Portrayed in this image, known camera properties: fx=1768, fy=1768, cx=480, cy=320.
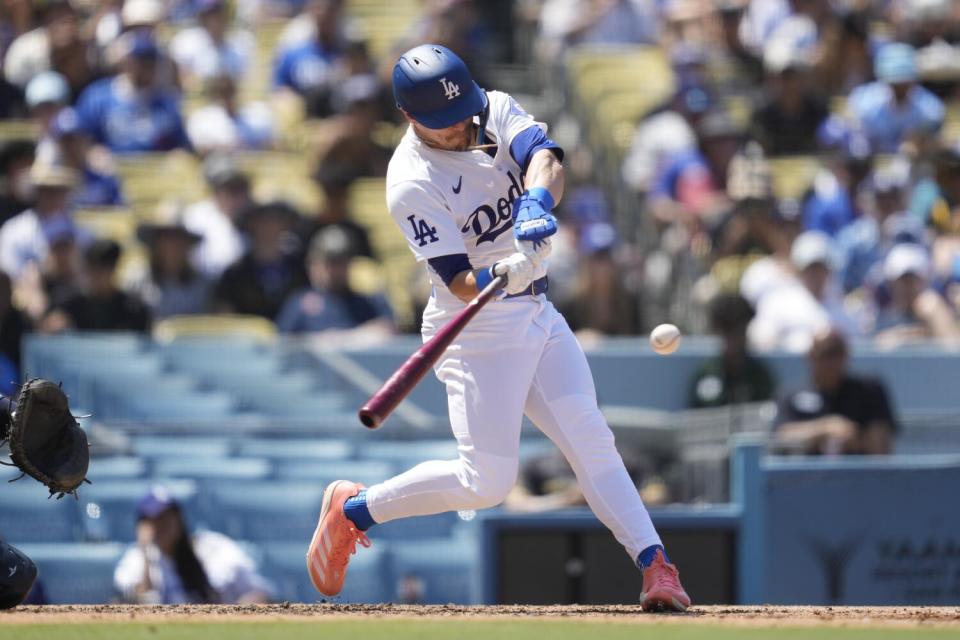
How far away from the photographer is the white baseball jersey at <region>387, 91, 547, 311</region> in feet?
19.4

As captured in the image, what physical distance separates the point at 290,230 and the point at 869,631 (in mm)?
6147

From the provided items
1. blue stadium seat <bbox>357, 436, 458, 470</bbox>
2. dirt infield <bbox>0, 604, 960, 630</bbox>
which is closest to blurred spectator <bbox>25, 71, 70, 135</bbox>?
blue stadium seat <bbox>357, 436, 458, 470</bbox>

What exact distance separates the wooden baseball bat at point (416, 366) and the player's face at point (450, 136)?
596mm

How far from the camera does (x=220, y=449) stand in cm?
906

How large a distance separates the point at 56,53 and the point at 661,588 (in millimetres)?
7725

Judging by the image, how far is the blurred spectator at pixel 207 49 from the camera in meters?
12.9

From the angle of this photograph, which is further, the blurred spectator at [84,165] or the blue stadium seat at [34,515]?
the blurred spectator at [84,165]

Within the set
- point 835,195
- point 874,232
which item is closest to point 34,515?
point 874,232

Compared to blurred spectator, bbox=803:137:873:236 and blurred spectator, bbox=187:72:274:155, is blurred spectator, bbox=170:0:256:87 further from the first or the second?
blurred spectator, bbox=803:137:873:236

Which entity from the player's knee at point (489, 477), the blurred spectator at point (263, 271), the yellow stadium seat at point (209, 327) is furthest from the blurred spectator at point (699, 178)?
the player's knee at point (489, 477)

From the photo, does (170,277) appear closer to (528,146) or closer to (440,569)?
(440,569)

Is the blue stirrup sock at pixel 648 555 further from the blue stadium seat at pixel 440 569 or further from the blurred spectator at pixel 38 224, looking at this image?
the blurred spectator at pixel 38 224

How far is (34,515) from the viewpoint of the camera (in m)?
8.50

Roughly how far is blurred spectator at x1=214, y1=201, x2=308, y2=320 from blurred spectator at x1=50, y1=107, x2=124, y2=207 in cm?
116
